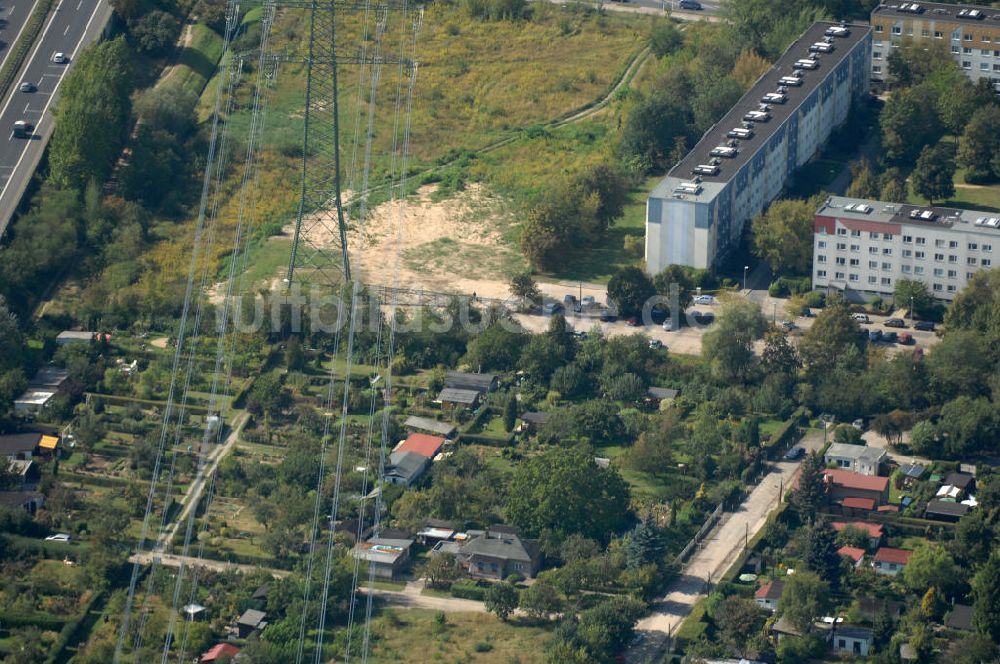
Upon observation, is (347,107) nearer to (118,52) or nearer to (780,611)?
(118,52)

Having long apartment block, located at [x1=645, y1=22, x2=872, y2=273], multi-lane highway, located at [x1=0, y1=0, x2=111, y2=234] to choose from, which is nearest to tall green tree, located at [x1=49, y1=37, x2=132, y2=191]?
multi-lane highway, located at [x1=0, y1=0, x2=111, y2=234]

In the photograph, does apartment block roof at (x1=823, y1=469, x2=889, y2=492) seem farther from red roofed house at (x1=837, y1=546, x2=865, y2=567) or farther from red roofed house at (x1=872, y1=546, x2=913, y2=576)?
red roofed house at (x1=872, y1=546, x2=913, y2=576)

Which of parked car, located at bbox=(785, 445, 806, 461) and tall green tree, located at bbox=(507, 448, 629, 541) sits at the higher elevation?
tall green tree, located at bbox=(507, 448, 629, 541)

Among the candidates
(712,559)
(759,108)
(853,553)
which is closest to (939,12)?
(759,108)

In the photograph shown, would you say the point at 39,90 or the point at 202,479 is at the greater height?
the point at 39,90

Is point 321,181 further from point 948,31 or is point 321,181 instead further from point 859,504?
point 948,31

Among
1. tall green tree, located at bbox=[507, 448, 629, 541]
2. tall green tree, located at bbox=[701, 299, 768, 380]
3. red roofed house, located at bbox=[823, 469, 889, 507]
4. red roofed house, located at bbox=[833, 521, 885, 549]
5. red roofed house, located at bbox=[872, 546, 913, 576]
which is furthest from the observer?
tall green tree, located at bbox=[701, 299, 768, 380]
